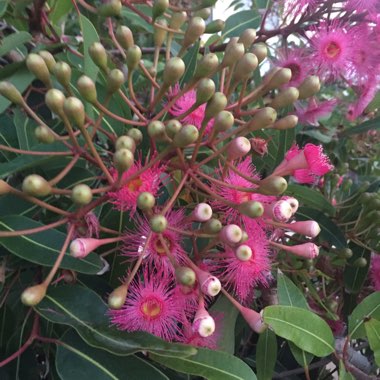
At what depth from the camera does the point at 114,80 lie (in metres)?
0.74

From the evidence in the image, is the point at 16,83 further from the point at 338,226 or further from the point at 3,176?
the point at 338,226

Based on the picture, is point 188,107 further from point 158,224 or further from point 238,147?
Answer: point 158,224

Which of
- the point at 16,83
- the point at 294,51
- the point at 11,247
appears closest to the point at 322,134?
the point at 294,51

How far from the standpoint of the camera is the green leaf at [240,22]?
1.40 meters

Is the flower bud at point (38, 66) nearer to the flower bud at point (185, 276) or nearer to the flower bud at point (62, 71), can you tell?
the flower bud at point (62, 71)

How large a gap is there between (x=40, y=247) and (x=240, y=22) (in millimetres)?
902

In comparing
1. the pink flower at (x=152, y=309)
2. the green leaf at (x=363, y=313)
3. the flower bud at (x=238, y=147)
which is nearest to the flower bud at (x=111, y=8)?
the flower bud at (x=238, y=147)

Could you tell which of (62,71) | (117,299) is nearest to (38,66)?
(62,71)

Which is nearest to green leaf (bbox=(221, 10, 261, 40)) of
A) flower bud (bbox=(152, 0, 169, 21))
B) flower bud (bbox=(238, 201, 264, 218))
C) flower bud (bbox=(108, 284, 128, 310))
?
flower bud (bbox=(152, 0, 169, 21))

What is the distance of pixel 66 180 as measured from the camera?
0.97 metres

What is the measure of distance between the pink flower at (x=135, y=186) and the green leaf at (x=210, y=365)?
22 cm

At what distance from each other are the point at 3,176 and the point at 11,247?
4.7 inches

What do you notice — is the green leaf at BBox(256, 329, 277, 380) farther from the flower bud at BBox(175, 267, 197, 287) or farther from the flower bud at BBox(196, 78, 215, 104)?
the flower bud at BBox(196, 78, 215, 104)

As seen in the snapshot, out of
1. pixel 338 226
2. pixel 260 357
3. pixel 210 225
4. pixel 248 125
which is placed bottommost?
pixel 260 357
